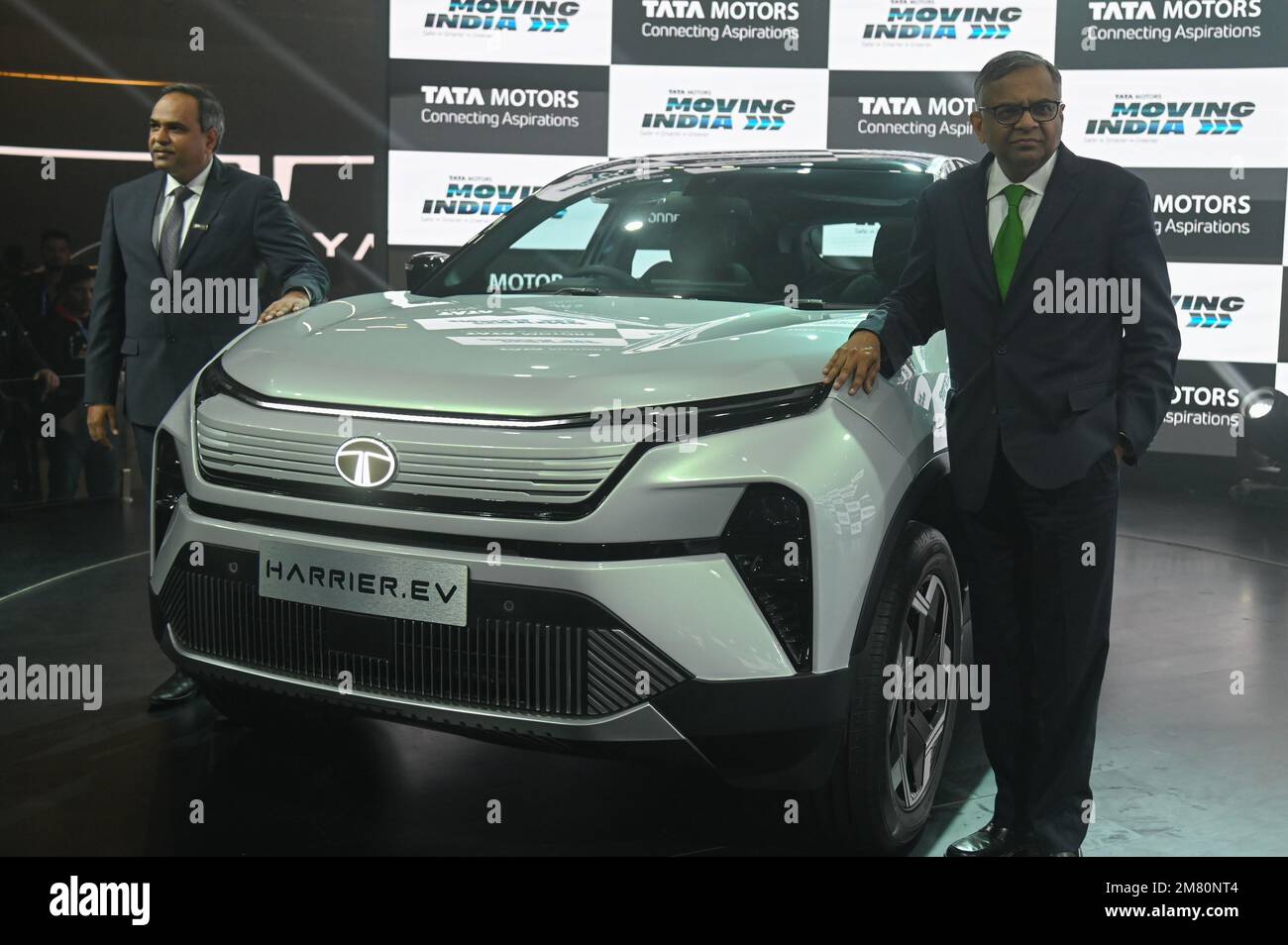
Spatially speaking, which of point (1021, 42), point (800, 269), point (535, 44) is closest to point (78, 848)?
point (800, 269)

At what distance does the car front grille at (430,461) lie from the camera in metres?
2.28

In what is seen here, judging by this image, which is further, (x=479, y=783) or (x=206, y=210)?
(x=206, y=210)

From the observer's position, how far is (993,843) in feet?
9.00

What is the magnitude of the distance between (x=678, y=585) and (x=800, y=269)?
1.27 meters

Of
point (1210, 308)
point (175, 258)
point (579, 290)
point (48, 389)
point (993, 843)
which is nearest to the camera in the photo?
point (993, 843)

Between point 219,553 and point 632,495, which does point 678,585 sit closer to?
point 632,495

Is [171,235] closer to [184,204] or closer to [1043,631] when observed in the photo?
[184,204]

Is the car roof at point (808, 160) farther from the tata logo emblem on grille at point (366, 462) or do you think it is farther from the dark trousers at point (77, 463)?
the dark trousers at point (77, 463)

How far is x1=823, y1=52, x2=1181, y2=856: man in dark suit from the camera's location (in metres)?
2.52

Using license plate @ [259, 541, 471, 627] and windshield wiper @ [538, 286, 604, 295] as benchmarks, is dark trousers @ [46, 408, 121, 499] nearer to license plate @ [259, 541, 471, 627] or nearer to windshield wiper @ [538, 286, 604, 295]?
windshield wiper @ [538, 286, 604, 295]

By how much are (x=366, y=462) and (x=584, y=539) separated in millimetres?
450

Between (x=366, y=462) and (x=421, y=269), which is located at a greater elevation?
(x=421, y=269)

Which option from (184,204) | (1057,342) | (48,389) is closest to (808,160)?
(1057,342)

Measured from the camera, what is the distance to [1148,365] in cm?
250
